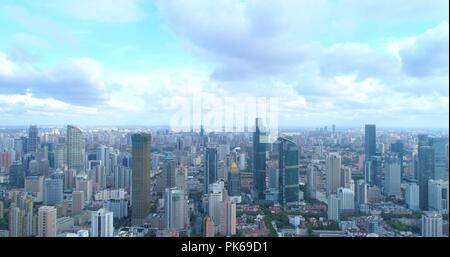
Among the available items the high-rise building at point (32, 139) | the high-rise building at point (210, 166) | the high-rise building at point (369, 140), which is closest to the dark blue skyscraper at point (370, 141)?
the high-rise building at point (369, 140)

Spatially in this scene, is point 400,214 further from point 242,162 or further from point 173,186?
point 173,186

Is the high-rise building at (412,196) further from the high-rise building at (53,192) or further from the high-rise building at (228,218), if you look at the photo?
the high-rise building at (53,192)

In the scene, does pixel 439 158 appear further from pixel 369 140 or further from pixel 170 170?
pixel 170 170

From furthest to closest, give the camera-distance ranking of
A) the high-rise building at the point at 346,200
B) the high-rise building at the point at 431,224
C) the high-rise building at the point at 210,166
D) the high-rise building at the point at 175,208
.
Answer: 1. the high-rise building at the point at 210,166
2. the high-rise building at the point at 346,200
3. the high-rise building at the point at 175,208
4. the high-rise building at the point at 431,224

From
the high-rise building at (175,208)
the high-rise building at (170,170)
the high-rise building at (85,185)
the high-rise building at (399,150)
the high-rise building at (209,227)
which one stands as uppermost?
the high-rise building at (399,150)

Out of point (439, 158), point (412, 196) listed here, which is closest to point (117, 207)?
point (412, 196)

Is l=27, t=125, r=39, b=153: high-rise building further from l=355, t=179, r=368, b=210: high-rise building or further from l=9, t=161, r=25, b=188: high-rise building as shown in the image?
l=355, t=179, r=368, b=210: high-rise building
